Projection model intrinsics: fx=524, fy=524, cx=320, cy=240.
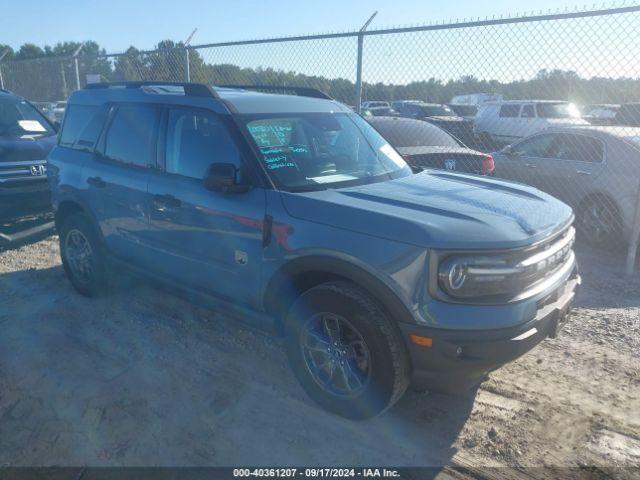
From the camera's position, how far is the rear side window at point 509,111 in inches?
679

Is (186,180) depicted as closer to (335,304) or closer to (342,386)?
(335,304)

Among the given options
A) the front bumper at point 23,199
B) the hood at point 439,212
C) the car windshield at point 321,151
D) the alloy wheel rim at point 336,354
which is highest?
the car windshield at point 321,151

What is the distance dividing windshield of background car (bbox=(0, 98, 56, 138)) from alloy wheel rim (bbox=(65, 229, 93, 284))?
2935mm

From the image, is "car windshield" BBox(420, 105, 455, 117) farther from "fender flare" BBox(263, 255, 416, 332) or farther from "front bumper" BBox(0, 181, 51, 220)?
"fender flare" BBox(263, 255, 416, 332)

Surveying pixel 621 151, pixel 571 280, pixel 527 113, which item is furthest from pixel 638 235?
pixel 527 113

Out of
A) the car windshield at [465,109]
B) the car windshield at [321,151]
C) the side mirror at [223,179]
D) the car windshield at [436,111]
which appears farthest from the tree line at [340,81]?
the car windshield at [465,109]

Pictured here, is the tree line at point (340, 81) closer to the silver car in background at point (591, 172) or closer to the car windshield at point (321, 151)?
the silver car in background at point (591, 172)

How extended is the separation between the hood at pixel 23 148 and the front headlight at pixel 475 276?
6.06 metres

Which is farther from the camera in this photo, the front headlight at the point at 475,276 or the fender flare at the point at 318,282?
the fender flare at the point at 318,282

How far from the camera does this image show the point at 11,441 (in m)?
3.03

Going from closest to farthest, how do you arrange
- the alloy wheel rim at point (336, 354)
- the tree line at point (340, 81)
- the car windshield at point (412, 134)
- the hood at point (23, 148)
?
1. the alloy wheel rim at point (336, 354)
2. the hood at point (23, 148)
3. the car windshield at point (412, 134)
4. the tree line at point (340, 81)

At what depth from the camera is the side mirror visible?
3316 mm

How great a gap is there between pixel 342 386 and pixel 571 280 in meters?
1.65

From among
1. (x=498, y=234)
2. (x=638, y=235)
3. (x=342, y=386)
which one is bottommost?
(x=342, y=386)
